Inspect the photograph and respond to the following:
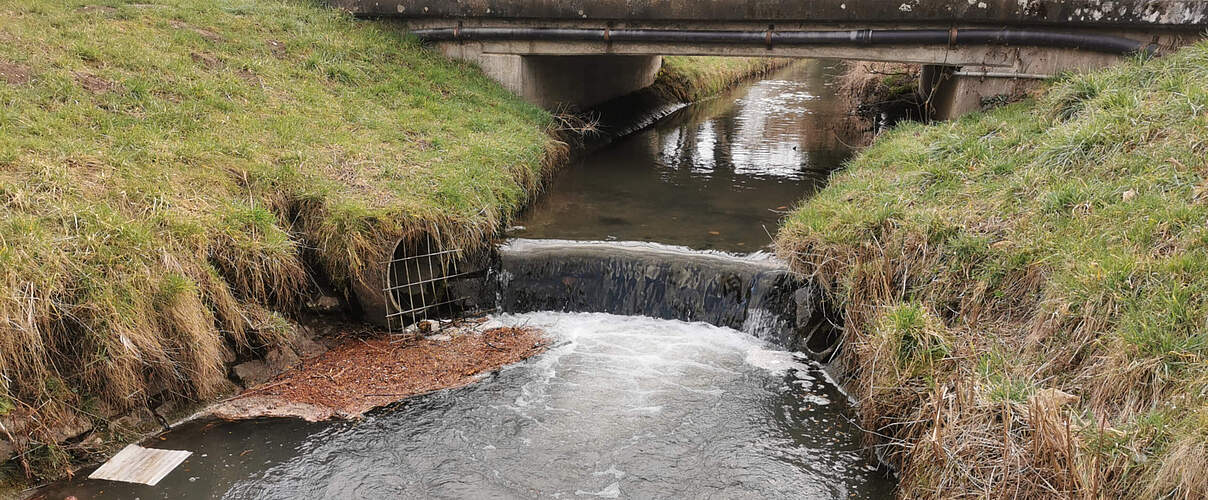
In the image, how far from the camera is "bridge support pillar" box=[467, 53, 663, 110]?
46.2ft

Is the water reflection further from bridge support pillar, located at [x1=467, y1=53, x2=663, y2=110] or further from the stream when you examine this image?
bridge support pillar, located at [x1=467, y1=53, x2=663, y2=110]

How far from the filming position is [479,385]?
679 centimetres

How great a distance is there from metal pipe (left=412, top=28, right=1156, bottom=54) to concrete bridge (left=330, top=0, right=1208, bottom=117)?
2 cm

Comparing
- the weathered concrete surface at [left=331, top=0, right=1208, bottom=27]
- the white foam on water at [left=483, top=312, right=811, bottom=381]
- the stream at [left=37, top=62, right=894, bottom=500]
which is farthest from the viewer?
the weathered concrete surface at [left=331, top=0, right=1208, bottom=27]

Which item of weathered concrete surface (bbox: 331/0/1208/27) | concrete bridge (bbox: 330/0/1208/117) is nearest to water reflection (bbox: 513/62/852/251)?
concrete bridge (bbox: 330/0/1208/117)

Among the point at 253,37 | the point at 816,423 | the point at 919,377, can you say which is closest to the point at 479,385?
the point at 816,423

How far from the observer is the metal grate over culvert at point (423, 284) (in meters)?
7.76

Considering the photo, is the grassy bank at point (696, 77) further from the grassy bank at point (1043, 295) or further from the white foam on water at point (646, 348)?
the white foam on water at point (646, 348)

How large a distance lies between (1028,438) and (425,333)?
540 cm

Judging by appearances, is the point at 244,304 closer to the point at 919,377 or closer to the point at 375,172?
the point at 375,172

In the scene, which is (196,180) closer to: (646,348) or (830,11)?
(646,348)

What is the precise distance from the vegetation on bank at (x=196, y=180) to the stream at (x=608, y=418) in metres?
0.69

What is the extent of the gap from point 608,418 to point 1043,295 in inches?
130

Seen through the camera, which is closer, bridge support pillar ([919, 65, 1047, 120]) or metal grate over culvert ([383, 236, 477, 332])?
metal grate over culvert ([383, 236, 477, 332])
